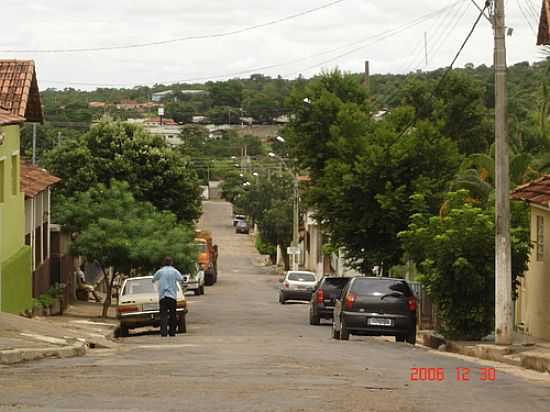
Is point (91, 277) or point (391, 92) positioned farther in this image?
point (391, 92)

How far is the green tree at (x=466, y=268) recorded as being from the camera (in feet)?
85.8

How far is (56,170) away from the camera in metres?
46.2

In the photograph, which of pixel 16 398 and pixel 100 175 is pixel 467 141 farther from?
pixel 16 398

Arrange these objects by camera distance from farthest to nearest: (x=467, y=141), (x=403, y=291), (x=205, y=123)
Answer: (x=205, y=123)
(x=467, y=141)
(x=403, y=291)

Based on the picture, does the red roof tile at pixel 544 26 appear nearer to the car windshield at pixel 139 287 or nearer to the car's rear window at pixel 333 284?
the car windshield at pixel 139 287

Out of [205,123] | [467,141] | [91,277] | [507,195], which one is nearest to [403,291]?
[507,195]

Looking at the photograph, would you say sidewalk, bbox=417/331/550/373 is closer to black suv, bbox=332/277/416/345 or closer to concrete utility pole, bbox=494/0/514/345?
concrete utility pole, bbox=494/0/514/345

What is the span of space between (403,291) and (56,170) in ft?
77.0

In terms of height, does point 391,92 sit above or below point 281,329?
above

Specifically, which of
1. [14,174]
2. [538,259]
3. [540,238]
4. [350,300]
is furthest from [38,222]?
[540,238]

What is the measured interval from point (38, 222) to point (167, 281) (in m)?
12.5

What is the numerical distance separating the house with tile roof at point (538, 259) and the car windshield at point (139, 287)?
9442mm

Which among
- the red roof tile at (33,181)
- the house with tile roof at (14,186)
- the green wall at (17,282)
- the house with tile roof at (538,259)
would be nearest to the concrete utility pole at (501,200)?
the house with tile roof at (538,259)

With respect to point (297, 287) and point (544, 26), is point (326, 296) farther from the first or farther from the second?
point (297, 287)
